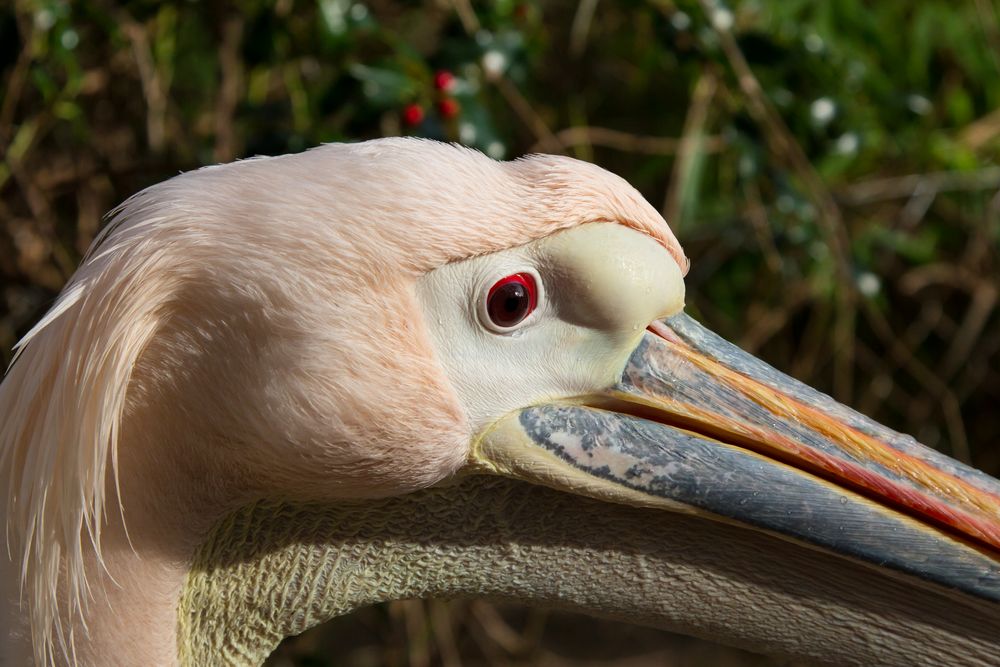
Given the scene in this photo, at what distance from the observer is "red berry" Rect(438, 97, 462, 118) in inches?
72.7

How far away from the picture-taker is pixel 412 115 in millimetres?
1826

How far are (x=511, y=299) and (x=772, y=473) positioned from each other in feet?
1.15

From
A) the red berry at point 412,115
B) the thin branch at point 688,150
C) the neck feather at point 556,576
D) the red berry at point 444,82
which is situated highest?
the red berry at point 444,82

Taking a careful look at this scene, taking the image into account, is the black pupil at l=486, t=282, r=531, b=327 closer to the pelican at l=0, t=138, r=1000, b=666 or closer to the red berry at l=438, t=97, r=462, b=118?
the pelican at l=0, t=138, r=1000, b=666

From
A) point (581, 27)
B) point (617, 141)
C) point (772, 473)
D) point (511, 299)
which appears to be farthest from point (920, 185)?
point (511, 299)

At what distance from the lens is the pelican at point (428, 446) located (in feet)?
3.50

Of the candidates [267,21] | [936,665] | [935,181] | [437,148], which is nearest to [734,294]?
[935,181]

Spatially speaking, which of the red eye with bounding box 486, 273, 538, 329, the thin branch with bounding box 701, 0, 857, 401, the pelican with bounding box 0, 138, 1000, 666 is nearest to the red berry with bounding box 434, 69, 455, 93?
Result: the thin branch with bounding box 701, 0, 857, 401

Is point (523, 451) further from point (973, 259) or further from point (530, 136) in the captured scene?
point (973, 259)

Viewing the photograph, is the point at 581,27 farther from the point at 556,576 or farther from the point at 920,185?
the point at 556,576

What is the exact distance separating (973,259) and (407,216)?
2364mm

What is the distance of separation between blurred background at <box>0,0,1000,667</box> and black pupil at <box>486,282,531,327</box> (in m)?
0.75

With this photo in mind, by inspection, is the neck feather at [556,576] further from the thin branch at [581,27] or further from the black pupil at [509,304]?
the thin branch at [581,27]

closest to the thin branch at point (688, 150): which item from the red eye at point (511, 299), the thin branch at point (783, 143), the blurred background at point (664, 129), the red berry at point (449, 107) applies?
the blurred background at point (664, 129)
